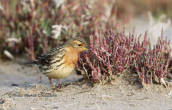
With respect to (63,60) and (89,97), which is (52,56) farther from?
(89,97)

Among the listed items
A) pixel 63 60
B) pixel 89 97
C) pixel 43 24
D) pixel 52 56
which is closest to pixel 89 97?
pixel 89 97

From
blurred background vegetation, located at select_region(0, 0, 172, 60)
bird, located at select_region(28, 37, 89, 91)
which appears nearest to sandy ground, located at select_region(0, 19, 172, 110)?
bird, located at select_region(28, 37, 89, 91)

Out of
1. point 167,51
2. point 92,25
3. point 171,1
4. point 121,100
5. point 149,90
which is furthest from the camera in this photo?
point 171,1

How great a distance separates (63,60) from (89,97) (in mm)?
925

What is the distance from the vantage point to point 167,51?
478cm

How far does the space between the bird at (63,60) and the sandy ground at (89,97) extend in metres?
0.36

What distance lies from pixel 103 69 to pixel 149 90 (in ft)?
3.02

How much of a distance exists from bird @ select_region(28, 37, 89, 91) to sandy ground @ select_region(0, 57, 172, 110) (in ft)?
1.17

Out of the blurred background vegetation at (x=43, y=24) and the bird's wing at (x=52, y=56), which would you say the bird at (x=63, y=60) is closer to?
the bird's wing at (x=52, y=56)

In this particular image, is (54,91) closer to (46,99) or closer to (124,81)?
(46,99)

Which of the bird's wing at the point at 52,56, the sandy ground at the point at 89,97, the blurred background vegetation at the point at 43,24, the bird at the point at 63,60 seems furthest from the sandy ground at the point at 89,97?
the blurred background vegetation at the point at 43,24

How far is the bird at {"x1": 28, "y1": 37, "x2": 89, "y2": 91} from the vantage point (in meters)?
4.77

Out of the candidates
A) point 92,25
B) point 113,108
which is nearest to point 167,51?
point 113,108

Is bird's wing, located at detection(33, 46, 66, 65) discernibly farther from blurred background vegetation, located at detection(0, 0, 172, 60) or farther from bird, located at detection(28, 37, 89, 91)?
blurred background vegetation, located at detection(0, 0, 172, 60)
